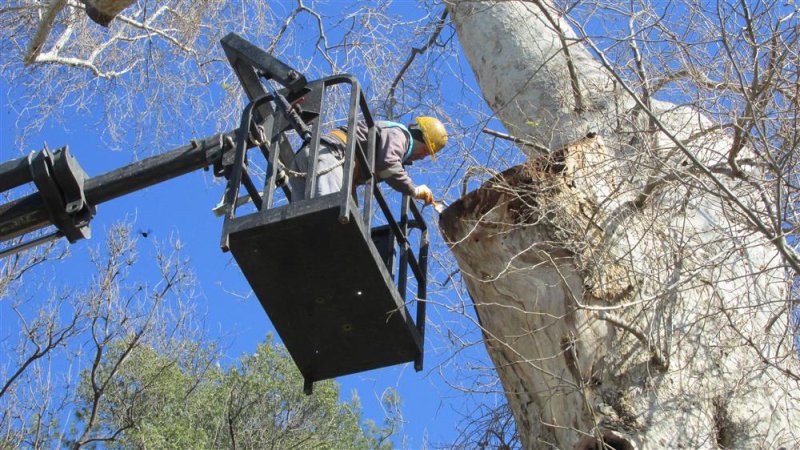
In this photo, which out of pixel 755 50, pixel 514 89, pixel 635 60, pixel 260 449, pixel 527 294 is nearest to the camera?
pixel 755 50

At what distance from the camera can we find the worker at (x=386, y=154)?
19.4ft

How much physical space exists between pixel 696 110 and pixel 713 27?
0.41 m

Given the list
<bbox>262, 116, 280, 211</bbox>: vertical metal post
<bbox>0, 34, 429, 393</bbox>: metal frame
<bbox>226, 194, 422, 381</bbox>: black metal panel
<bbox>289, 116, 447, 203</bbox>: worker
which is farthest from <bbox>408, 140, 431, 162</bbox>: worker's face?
<bbox>226, 194, 422, 381</bbox>: black metal panel

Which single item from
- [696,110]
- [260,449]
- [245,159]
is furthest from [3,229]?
[260,449]

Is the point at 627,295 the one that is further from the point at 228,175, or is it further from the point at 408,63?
the point at 408,63

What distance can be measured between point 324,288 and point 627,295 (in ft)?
4.73

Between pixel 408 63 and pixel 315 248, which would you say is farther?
pixel 408 63

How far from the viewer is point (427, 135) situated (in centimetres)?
707

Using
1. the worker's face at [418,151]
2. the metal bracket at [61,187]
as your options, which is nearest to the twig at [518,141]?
the worker's face at [418,151]

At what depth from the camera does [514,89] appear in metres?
6.38

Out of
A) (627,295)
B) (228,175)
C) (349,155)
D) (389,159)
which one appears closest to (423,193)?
(389,159)

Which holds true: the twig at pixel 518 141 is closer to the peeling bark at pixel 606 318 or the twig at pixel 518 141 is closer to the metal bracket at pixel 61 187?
the peeling bark at pixel 606 318

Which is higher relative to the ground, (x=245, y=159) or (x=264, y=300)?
(x=245, y=159)

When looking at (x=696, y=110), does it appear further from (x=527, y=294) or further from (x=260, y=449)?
(x=260, y=449)
